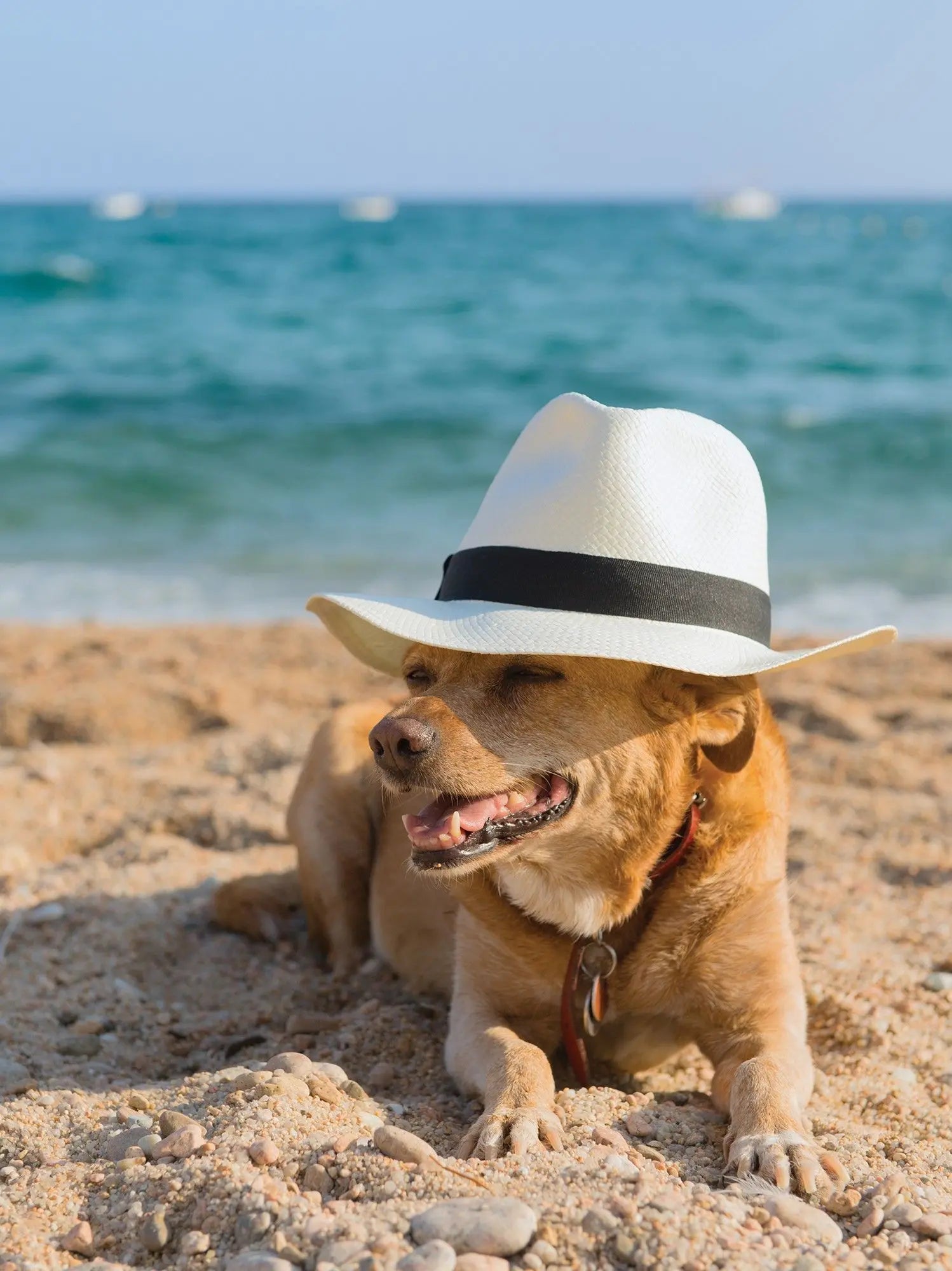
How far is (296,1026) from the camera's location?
3.72 meters

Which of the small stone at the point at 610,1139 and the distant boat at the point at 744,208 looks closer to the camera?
the small stone at the point at 610,1139

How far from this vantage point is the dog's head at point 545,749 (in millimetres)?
2898

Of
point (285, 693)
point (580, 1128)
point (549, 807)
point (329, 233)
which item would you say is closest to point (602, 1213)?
point (580, 1128)

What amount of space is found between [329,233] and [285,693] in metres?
50.9

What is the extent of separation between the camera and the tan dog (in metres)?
2.89

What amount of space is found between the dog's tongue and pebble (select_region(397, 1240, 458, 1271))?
3.07 feet

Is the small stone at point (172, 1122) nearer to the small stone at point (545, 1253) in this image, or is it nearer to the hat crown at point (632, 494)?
the small stone at point (545, 1253)

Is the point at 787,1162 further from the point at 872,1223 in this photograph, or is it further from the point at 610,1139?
the point at 610,1139

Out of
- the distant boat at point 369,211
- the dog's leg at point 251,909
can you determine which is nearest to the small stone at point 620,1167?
the dog's leg at point 251,909

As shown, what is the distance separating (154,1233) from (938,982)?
239 cm

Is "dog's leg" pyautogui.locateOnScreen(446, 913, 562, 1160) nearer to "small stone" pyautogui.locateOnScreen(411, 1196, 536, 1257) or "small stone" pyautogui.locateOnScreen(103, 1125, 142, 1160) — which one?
"small stone" pyautogui.locateOnScreen(411, 1196, 536, 1257)

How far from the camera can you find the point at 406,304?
1092 inches

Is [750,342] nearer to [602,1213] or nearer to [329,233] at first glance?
[602,1213]

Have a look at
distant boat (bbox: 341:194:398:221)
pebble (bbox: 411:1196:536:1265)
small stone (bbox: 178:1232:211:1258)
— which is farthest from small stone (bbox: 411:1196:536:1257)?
distant boat (bbox: 341:194:398:221)
